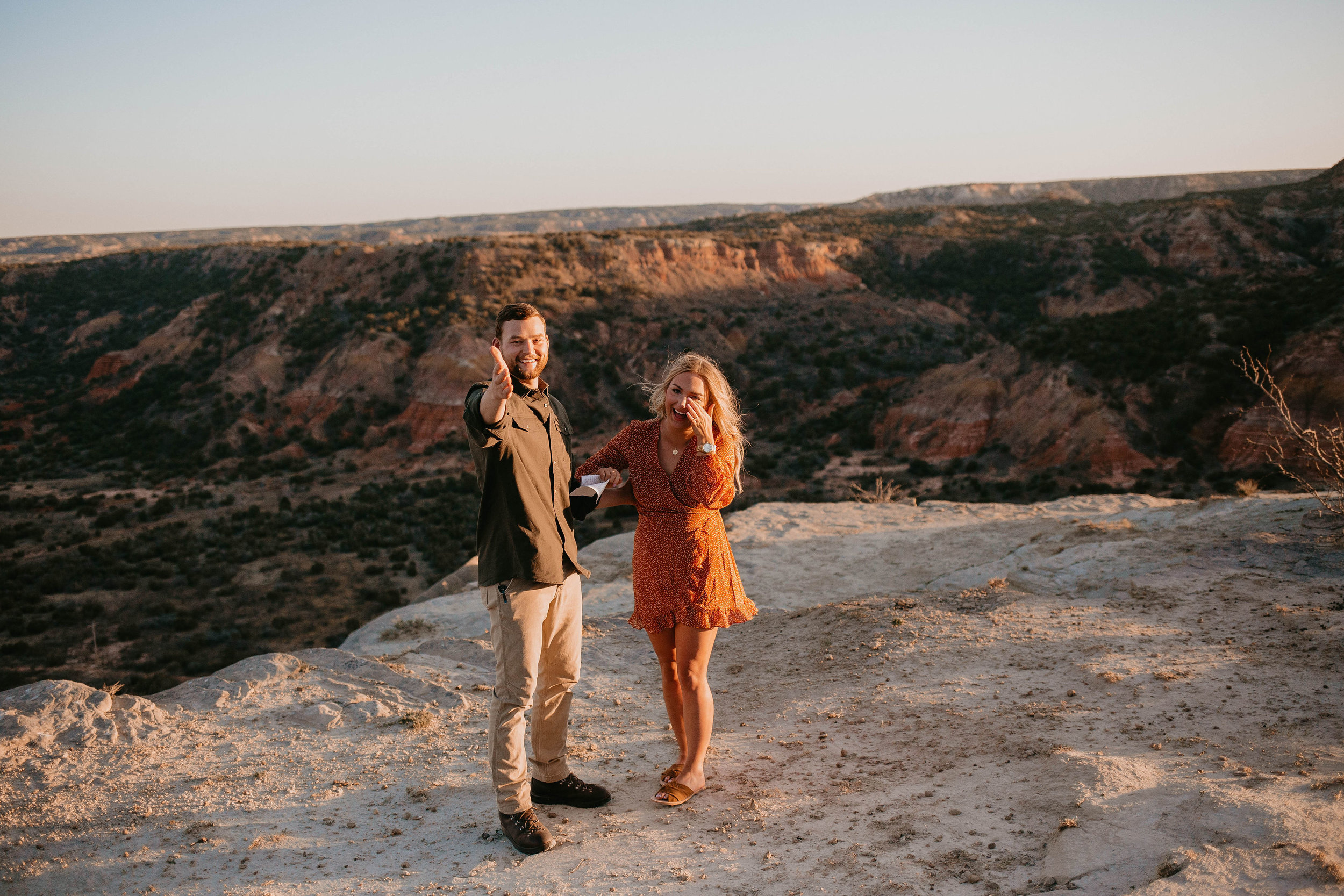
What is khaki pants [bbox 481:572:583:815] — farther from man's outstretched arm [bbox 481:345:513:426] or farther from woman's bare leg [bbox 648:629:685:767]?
man's outstretched arm [bbox 481:345:513:426]

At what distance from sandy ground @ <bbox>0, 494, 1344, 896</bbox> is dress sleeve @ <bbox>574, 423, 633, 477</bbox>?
5.33ft

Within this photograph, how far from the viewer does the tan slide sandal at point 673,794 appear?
3770 millimetres

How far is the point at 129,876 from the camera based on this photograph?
328cm

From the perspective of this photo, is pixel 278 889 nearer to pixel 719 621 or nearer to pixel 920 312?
pixel 719 621

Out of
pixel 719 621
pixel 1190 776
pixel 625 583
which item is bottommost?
pixel 625 583

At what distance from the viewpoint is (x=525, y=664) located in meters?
3.26

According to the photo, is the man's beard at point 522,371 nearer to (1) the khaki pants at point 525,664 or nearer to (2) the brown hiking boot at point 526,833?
(1) the khaki pants at point 525,664

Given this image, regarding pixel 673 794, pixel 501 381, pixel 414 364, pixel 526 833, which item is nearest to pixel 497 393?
pixel 501 381

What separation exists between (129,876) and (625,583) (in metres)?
6.06

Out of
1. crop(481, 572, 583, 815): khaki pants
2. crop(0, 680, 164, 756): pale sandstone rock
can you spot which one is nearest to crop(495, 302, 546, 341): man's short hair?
crop(481, 572, 583, 815): khaki pants

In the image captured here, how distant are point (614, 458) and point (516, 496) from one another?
0.63 m

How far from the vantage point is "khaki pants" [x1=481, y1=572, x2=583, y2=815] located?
325 centimetres

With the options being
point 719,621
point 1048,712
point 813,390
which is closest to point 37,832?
point 719,621

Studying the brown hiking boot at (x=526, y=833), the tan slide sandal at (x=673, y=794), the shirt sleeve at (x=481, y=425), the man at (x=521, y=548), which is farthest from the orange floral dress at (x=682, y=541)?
the brown hiking boot at (x=526, y=833)
